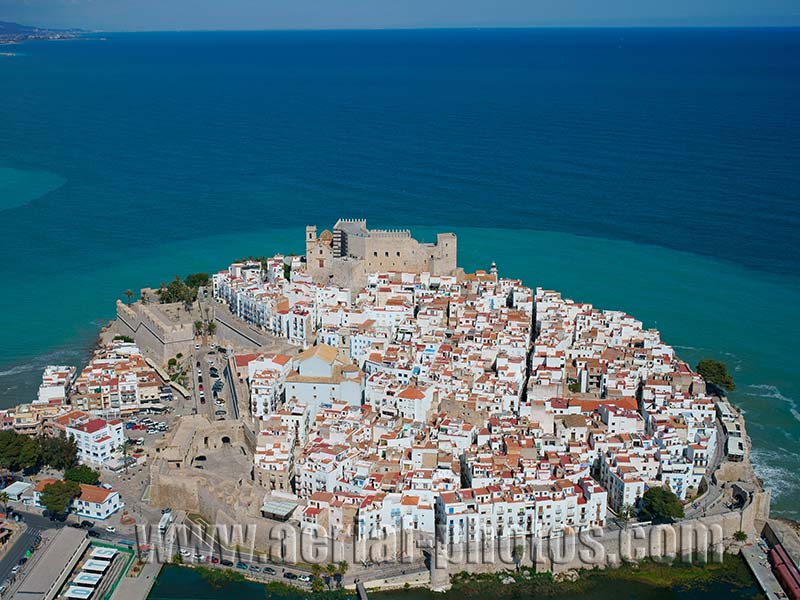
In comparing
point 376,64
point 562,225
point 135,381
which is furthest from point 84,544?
point 376,64

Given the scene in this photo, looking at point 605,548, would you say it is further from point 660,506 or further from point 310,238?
point 310,238

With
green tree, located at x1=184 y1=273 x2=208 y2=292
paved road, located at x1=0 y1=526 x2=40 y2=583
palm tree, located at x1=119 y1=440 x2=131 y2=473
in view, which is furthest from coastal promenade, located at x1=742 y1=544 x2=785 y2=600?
green tree, located at x1=184 y1=273 x2=208 y2=292

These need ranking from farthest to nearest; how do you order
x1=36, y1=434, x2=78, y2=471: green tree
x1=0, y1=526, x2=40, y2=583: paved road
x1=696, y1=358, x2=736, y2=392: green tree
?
x1=696, y1=358, x2=736, y2=392: green tree, x1=36, y1=434, x2=78, y2=471: green tree, x1=0, y1=526, x2=40, y2=583: paved road

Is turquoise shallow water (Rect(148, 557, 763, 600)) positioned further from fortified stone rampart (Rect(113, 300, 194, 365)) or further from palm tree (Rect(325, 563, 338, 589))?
fortified stone rampart (Rect(113, 300, 194, 365))

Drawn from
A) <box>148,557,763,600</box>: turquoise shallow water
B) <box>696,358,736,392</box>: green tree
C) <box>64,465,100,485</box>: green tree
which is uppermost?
<box>696,358,736,392</box>: green tree

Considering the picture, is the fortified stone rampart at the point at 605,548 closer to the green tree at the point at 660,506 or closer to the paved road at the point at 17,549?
the green tree at the point at 660,506

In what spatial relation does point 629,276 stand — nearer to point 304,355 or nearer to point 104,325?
point 304,355

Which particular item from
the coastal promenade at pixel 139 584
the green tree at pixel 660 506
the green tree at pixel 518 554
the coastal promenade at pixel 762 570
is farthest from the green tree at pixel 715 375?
the coastal promenade at pixel 139 584
